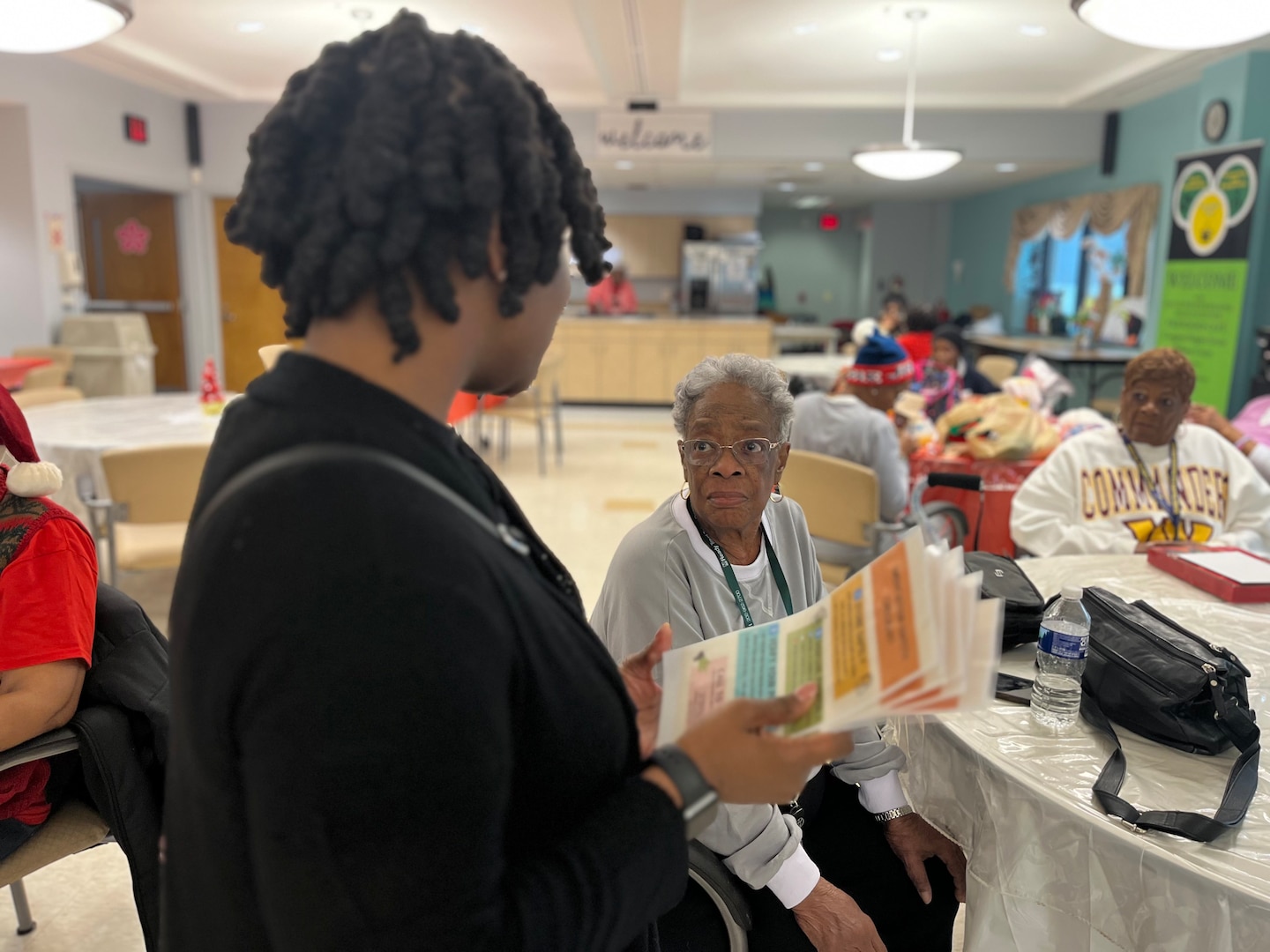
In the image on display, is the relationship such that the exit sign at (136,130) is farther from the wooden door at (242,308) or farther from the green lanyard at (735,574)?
the green lanyard at (735,574)

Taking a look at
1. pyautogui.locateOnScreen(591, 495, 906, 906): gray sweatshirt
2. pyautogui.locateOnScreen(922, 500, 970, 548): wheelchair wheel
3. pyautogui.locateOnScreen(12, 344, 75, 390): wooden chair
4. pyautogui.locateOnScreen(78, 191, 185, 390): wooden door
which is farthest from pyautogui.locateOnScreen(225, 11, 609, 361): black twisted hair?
pyautogui.locateOnScreen(78, 191, 185, 390): wooden door

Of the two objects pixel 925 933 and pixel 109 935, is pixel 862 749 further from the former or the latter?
pixel 109 935

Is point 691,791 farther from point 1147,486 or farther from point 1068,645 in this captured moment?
point 1147,486

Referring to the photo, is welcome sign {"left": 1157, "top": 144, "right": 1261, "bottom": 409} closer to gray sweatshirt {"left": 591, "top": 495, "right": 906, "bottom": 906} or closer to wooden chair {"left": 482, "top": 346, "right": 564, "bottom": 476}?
wooden chair {"left": 482, "top": 346, "right": 564, "bottom": 476}

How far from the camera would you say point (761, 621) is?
1.57 meters

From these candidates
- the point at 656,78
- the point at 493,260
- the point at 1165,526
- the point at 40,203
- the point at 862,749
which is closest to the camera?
the point at 493,260

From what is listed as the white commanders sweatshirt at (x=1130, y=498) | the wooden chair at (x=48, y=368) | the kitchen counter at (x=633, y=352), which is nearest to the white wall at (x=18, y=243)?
the wooden chair at (x=48, y=368)

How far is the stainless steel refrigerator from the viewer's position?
1196cm

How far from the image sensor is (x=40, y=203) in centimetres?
677

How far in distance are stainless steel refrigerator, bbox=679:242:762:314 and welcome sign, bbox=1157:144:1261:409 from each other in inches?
232

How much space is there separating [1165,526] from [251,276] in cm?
894

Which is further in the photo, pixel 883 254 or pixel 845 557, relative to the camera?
pixel 883 254

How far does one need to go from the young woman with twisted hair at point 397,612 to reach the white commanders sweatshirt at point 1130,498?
2.43 m

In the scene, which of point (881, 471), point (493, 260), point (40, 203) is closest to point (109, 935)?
point (493, 260)
